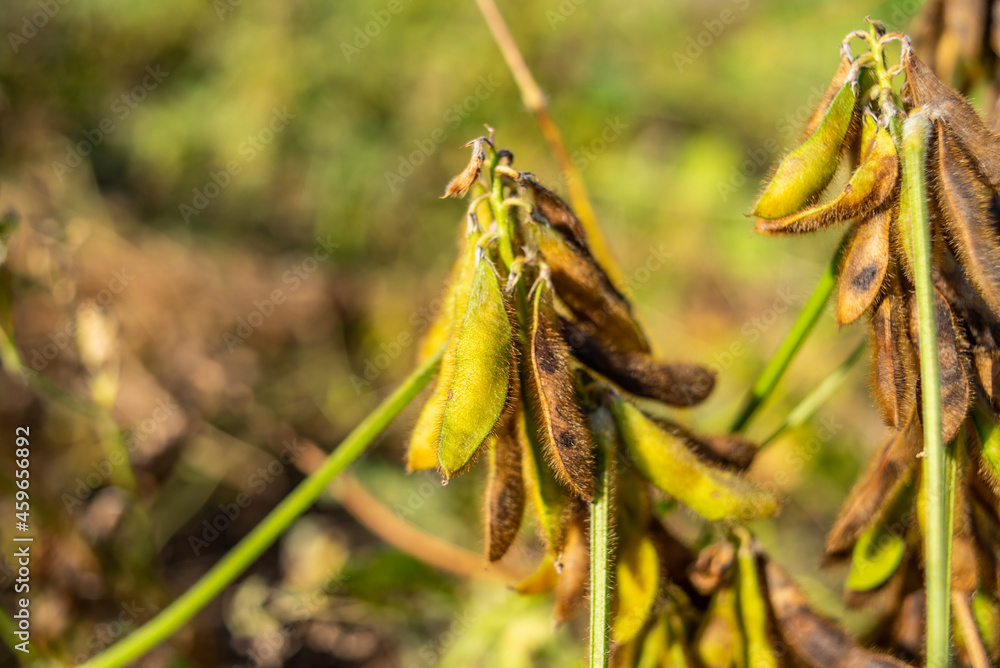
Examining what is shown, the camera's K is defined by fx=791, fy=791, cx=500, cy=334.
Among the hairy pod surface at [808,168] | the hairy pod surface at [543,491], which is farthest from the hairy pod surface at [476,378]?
the hairy pod surface at [808,168]

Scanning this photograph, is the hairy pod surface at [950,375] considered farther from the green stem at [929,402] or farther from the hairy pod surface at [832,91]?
the hairy pod surface at [832,91]

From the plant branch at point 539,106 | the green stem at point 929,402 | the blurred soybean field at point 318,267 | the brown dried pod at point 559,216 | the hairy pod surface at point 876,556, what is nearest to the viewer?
the green stem at point 929,402

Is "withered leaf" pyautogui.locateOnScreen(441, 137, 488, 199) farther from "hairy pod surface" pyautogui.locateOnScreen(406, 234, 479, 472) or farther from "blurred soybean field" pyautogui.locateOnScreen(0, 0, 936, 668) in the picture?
"blurred soybean field" pyautogui.locateOnScreen(0, 0, 936, 668)

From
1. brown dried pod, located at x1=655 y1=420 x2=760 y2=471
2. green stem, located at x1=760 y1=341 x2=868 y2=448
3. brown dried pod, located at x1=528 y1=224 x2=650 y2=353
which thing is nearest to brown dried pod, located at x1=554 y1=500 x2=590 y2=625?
brown dried pod, located at x1=655 y1=420 x2=760 y2=471

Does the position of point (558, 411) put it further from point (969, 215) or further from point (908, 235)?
point (969, 215)

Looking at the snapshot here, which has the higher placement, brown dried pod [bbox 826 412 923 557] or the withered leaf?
the withered leaf
